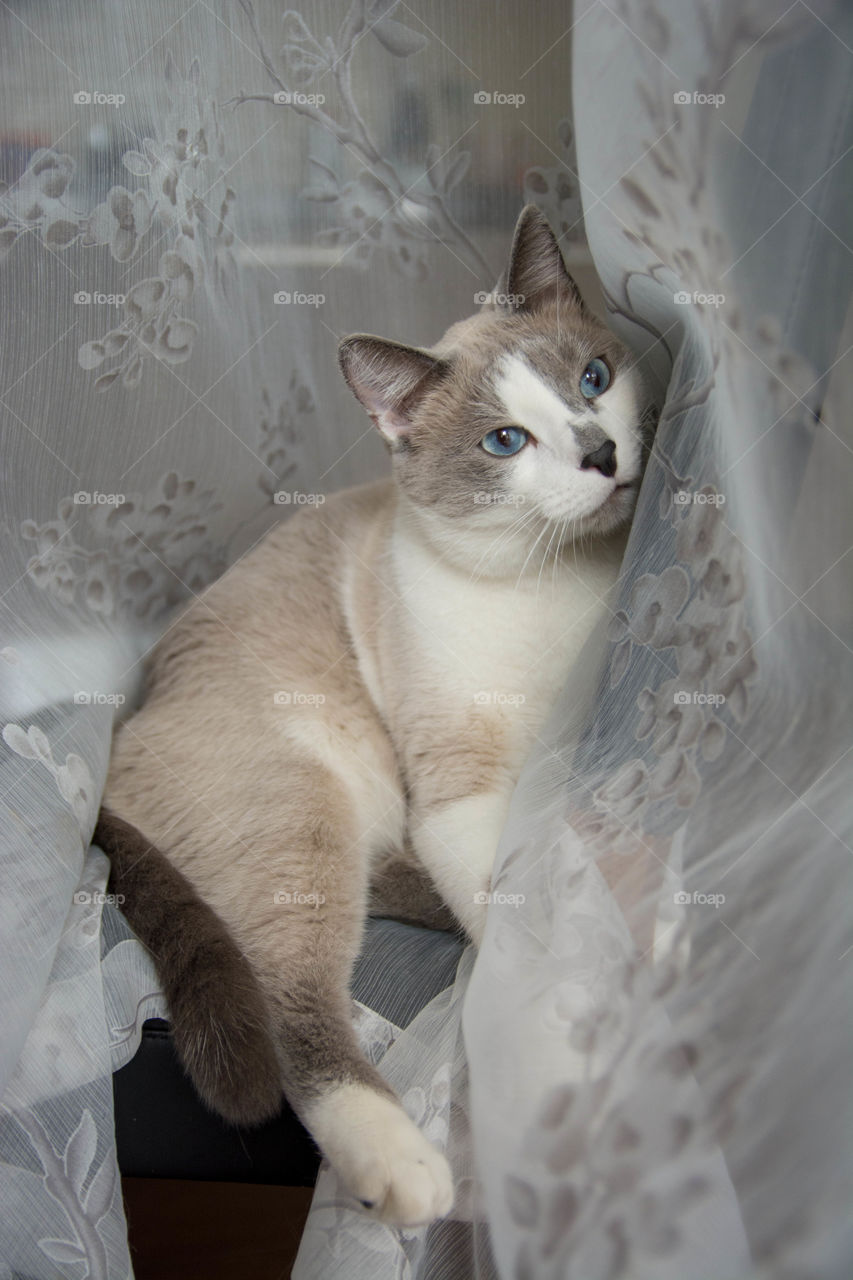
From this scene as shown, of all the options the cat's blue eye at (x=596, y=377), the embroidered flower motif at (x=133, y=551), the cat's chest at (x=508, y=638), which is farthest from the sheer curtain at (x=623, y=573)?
the cat's chest at (x=508, y=638)

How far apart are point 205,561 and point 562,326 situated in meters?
0.84

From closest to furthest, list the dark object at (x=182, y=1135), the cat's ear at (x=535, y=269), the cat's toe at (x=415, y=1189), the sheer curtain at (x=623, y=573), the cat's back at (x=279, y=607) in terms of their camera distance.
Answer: the sheer curtain at (x=623, y=573) < the cat's toe at (x=415, y=1189) < the dark object at (x=182, y=1135) < the cat's ear at (x=535, y=269) < the cat's back at (x=279, y=607)

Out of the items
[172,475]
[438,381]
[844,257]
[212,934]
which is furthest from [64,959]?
[844,257]

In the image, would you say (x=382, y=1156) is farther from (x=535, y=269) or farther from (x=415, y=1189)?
(x=535, y=269)

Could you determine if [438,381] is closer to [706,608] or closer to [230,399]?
[230,399]

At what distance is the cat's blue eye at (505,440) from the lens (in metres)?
1.44

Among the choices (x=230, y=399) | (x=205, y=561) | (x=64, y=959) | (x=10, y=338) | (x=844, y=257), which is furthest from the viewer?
(x=205, y=561)

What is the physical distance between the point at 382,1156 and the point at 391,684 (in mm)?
779

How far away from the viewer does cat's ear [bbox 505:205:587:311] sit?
1425 mm

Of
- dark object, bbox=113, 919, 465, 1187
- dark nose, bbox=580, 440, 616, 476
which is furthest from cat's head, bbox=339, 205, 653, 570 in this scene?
dark object, bbox=113, 919, 465, 1187

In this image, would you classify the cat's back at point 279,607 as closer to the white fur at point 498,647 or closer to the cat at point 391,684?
the cat at point 391,684

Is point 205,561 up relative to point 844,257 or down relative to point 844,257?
down

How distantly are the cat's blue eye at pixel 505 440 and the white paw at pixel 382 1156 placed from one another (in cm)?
94

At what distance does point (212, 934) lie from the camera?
1.25 metres
